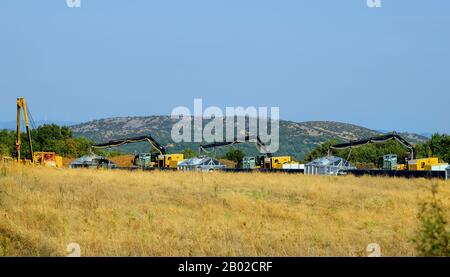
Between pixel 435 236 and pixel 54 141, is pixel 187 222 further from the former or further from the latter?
pixel 54 141

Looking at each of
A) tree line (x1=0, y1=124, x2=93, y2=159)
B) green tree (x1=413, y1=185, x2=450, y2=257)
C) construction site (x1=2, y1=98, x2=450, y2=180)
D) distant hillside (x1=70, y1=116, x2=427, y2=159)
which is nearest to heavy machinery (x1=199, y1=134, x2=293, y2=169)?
construction site (x1=2, y1=98, x2=450, y2=180)

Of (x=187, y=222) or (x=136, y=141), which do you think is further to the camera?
(x=136, y=141)

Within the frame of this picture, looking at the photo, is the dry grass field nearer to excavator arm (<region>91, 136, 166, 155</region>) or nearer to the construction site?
the construction site

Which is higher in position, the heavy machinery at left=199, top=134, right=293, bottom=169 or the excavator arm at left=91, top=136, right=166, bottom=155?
the excavator arm at left=91, top=136, right=166, bottom=155

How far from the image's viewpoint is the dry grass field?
1230 cm

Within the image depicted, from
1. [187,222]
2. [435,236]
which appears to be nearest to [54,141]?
[187,222]

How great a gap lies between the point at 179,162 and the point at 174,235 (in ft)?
163

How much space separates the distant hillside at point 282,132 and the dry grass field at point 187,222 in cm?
12856

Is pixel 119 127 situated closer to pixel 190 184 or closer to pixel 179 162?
pixel 179 162

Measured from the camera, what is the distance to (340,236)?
1439 cm

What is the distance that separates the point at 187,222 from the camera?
630 inches

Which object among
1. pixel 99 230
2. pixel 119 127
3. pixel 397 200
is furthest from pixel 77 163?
pixel 119 127

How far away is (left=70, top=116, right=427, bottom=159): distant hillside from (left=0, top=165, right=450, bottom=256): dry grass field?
129m

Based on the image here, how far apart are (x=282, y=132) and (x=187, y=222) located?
158 metres
